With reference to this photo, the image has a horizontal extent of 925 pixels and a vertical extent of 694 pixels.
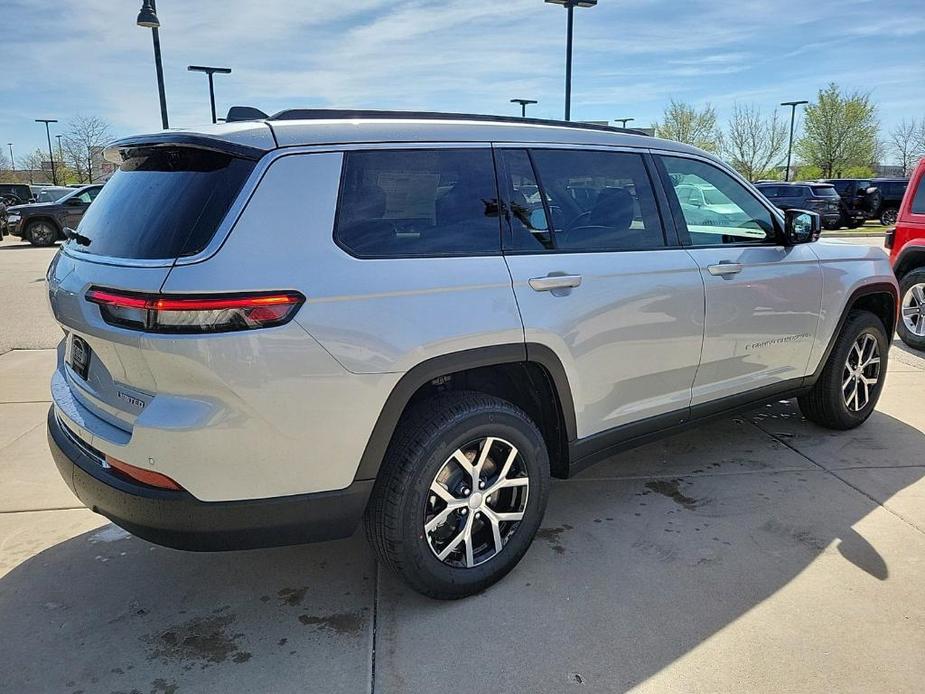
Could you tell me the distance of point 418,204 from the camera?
264cm

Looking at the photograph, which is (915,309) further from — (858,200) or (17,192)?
(17,192)

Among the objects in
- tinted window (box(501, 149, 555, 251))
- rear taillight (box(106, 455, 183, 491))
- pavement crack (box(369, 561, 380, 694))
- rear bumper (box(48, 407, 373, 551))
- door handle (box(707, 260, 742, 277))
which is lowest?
pavement crack (box(369, 561, 380, 694))

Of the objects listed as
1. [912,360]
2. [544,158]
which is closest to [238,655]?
[544,158]

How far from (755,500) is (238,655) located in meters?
2.64

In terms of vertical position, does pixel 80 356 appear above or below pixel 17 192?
below

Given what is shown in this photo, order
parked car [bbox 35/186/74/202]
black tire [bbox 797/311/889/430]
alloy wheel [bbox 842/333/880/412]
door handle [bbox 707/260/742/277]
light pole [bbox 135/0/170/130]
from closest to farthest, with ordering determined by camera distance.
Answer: door handle [bbox 707/260/742/277] < black tire [bbox 797/311/889/430] < alloy wheel [bbox 842/333/880/412] < light pole [bbox 135/0/170/130] < parked car [bbox 35/186/74/202]

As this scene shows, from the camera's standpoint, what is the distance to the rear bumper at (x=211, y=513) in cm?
Answer: 229

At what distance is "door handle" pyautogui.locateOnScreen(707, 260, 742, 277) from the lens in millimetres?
3518

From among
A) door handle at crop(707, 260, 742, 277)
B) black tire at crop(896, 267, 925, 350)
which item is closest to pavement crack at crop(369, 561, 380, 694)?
door handle at crop(707, 260, 742, 277)

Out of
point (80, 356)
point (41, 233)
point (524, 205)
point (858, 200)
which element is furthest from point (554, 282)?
point (858, 200)

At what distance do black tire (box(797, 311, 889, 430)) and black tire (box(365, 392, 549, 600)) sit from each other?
2.59 m

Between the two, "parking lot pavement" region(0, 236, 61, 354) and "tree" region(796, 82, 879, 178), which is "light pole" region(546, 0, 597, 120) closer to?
"parking lot pavement" region(0, 236, 61, 354)

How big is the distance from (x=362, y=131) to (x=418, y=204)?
32 cm

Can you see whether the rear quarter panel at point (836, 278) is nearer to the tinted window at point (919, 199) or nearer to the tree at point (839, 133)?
the tinted window at point (919, 199)
